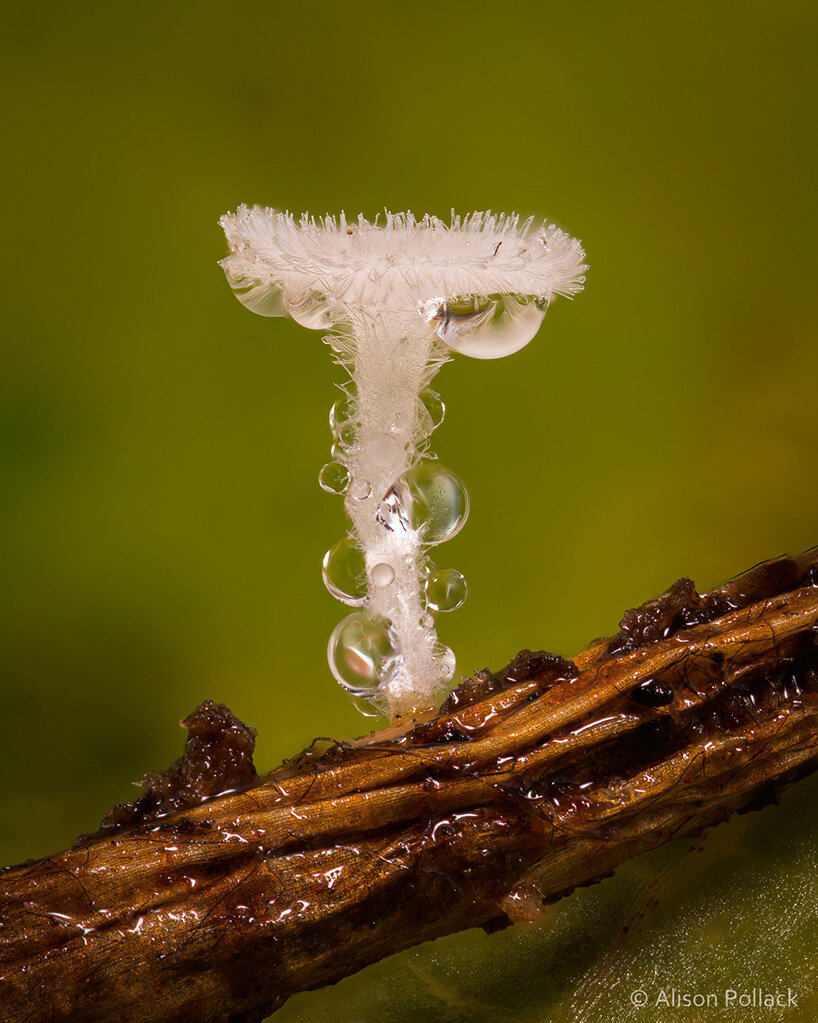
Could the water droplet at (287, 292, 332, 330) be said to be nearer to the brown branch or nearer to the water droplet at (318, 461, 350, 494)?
the water droplet at (318, 461, 350, 494)

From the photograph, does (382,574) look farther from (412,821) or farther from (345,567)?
(412,821)

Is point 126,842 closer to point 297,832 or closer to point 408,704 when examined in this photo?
point 297,832

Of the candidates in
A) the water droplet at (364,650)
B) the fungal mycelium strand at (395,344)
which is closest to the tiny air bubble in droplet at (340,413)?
the fungal mycelium strand at (395,344)

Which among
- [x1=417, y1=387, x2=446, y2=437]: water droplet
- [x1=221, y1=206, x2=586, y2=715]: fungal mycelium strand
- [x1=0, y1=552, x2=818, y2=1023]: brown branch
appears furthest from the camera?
[x1=417, y1=387, x2=446, y2=437]: water droplet

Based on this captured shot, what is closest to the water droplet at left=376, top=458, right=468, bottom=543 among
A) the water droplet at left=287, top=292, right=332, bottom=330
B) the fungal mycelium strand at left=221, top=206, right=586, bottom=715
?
the fungal mycelium strand at left=221, top=206, right=586, bottom=715

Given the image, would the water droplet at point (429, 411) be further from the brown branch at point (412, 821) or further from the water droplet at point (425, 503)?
the brown branch at point (412, 821)

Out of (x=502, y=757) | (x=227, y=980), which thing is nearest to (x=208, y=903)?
(x=227, y=980)
